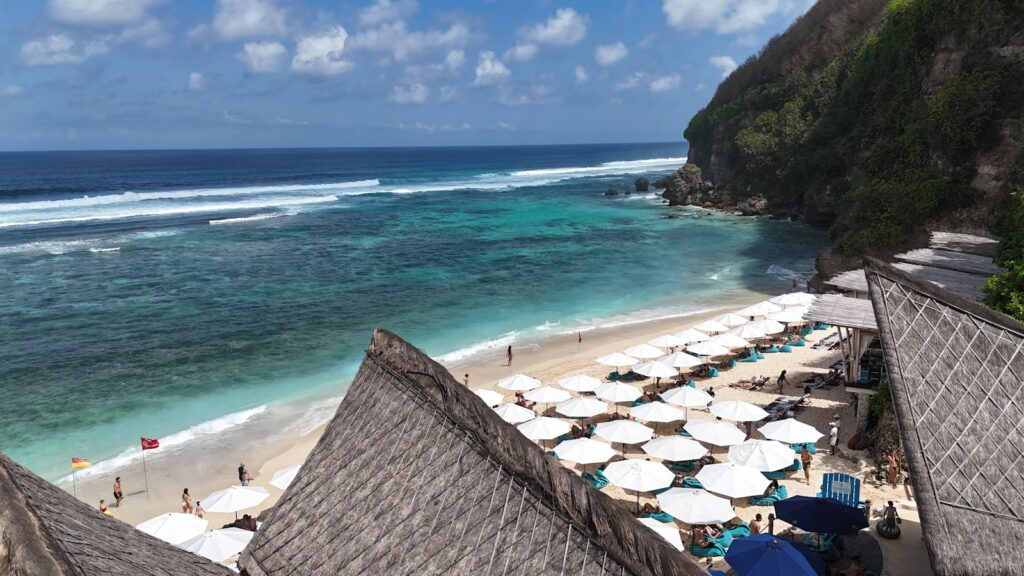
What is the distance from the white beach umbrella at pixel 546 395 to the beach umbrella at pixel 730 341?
5.98m

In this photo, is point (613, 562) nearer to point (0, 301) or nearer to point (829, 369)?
point (829, 369)

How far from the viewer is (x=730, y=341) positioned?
21.2 metres

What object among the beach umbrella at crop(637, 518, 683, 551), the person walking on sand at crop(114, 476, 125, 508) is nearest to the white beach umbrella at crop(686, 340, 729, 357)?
the beach umbrella at crop(637, 518, 683, 551)

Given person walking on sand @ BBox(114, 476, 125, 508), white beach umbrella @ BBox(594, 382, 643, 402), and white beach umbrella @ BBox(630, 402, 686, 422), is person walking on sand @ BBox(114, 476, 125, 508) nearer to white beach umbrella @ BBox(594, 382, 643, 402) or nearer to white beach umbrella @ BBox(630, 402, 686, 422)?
white beach umbrella @ BBox(594, 382, 643, 402)

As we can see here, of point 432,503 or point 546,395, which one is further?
point 546,395

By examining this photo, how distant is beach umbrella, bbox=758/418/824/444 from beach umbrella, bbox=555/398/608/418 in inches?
152

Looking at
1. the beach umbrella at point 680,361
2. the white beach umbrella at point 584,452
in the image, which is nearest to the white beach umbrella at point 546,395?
the white beach umbrella at point 584,452

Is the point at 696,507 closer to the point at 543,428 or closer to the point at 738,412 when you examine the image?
the point at 543,428

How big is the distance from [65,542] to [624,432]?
12.1 meters

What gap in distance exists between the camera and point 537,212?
212 ft

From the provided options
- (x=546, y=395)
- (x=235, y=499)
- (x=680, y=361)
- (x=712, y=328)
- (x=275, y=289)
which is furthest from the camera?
(x=275, y=289)

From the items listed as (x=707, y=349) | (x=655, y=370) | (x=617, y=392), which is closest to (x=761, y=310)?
(x=707, y=349)

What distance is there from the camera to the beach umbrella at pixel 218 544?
10547 millimetres

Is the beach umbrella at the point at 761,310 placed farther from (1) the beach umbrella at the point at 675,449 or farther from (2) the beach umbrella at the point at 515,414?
(2) the beach umbrella at the point at 515,414
